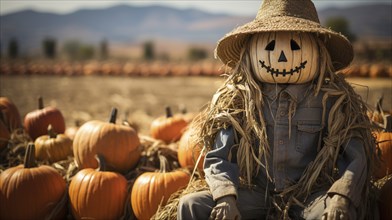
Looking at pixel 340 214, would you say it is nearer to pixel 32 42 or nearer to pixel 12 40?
pixel 12 40

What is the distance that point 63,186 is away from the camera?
3.60m

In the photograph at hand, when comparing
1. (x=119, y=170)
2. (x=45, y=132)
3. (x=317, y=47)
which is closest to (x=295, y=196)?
(x=317, y=47)

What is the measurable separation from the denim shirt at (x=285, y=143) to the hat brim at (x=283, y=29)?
473 millimetres

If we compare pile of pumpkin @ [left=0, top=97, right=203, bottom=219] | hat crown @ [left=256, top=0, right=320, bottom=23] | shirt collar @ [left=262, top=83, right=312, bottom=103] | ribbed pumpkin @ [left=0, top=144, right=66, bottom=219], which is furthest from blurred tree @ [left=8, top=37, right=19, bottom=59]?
shirt collar @ [left=262, top=83, right=312, bottom=103]

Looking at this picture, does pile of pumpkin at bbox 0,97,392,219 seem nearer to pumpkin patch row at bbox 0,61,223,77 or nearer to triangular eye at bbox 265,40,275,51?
triangular eye at bbox 265,40,275,51

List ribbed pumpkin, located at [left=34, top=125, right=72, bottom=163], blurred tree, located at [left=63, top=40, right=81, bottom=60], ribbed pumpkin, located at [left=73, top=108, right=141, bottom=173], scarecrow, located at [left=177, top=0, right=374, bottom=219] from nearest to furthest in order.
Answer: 1. scarecrow, located at [left=177, top=0, right=374, bottom=219]
2. ribbed pumpkin, located at [left=73, top=108, right=141, bottom=173]
3. ribbed pumpkin, located at [left=34, top=125, right=72, bottom=163]
4. blurred tree, located at [left=63, top=40, right=81, bottom=60]

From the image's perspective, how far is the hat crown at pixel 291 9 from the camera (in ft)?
9.51

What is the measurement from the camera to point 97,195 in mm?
3385

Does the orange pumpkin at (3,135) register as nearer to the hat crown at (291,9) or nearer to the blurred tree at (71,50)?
the hat crown at (291,9)

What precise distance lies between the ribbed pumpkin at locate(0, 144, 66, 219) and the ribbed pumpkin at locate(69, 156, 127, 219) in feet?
0.63

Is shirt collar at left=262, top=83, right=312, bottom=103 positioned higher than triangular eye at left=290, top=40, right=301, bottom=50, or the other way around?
triangular eye at left=290, top=40, right=301, bottom=50

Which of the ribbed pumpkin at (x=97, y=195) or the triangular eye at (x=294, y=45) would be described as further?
the ribbed pumpkin at (x=97, y=195)

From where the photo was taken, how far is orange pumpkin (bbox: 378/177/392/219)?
9.09ft

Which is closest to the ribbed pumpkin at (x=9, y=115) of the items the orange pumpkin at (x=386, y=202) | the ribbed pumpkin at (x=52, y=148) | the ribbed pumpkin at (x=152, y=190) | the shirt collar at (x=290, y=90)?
the ribbed pumpkin at (x=52, y=148)
